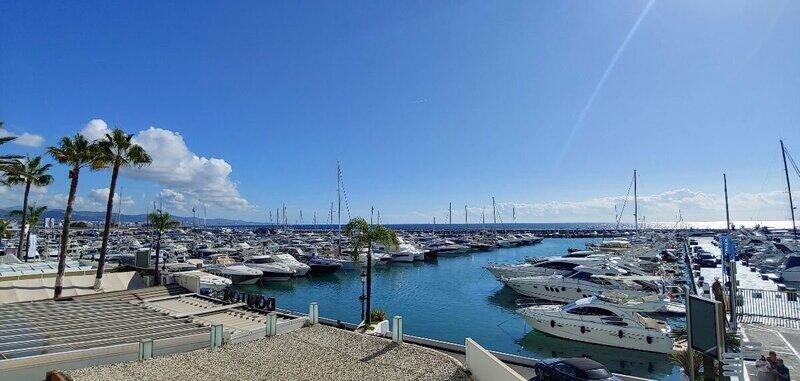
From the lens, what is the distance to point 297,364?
552 inches

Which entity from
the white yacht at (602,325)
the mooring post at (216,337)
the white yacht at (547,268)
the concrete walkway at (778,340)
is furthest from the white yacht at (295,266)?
the concrete walkway at (778,340)

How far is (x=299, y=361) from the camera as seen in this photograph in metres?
14.3

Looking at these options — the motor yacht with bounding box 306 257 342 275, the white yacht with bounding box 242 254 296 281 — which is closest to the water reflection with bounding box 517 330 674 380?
the white yacht with bounding box 242 254 296 281

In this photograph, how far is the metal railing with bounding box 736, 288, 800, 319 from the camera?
65.4ft

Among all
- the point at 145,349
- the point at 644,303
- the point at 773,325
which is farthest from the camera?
the point at 644,303

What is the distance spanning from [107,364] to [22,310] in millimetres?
11829

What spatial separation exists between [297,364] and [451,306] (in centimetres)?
2612

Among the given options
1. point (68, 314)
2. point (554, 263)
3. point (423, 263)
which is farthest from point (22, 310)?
point (423, 263)

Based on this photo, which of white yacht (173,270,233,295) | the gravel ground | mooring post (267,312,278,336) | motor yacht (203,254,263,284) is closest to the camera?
the gravel ground

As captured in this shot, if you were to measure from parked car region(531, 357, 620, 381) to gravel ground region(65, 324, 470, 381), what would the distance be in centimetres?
246

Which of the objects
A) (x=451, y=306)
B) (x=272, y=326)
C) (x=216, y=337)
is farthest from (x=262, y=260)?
(x=216, y=337)

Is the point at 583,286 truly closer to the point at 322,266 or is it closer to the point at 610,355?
the point at 610,355

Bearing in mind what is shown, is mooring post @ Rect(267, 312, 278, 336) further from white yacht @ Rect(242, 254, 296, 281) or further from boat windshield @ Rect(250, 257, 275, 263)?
boat windshield @ Rect(250, 257, 275, 263)

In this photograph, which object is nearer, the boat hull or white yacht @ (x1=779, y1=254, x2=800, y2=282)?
the boat hull
